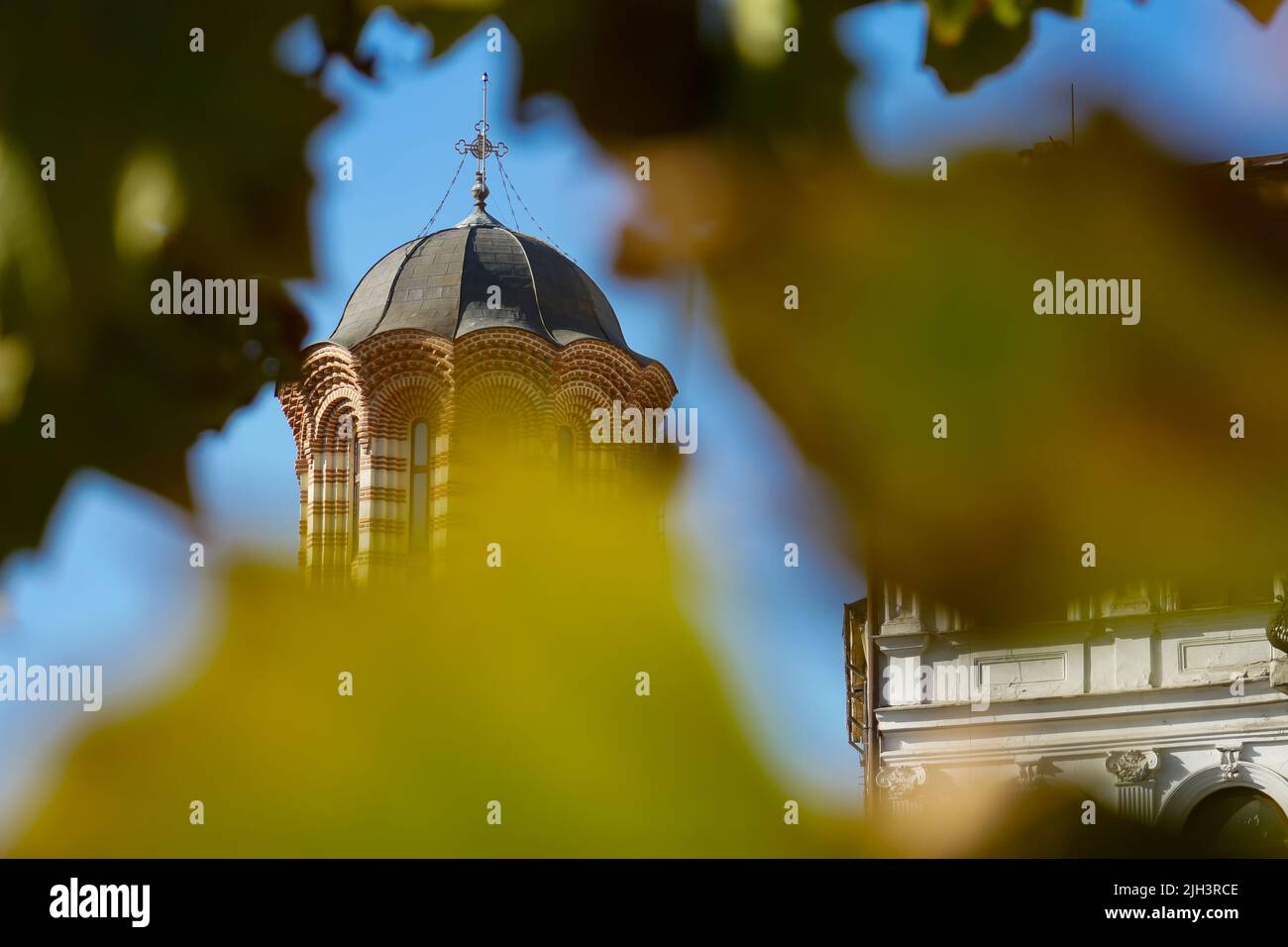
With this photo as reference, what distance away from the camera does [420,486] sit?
4.03 meters

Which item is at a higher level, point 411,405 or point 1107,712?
point 411,405

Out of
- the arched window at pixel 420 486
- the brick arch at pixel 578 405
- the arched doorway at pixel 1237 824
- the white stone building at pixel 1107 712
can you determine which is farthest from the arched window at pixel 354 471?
the arched doorway at pixel 1237 824

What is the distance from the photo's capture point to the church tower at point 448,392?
11.7ft

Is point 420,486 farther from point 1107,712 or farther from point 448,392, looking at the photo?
point 1107,712

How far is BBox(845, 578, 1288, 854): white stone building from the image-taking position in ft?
11.0

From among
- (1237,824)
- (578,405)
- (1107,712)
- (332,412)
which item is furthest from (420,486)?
(1237,824)

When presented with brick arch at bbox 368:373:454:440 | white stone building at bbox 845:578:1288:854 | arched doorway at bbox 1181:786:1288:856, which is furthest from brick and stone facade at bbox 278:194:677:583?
arched doorway at bbox 1181:786:1288:856

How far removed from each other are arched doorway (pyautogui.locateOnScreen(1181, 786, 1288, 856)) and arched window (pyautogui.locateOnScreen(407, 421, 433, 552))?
6.48 feet

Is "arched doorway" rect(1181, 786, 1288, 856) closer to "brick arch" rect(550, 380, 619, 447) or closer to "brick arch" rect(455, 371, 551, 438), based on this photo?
"brick arch" rect(550, 380, 619, 447)

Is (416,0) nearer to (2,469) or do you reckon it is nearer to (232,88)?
(232,88)

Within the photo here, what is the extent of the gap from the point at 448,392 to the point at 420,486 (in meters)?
0.44

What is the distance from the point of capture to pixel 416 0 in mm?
2141
